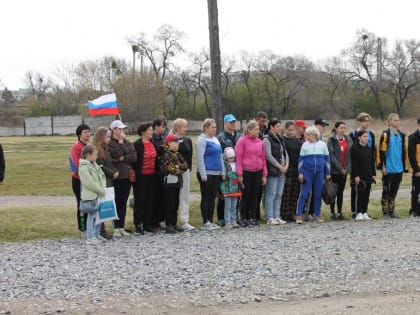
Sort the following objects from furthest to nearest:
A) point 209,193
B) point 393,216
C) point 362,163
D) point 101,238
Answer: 1. point 393,216
2. point 362,163
3. point 209,193
4. point 101,238

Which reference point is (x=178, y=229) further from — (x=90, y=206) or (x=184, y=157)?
(x=90, y=206)

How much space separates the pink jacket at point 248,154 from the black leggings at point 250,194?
12 cm

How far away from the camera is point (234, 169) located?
10.7 m

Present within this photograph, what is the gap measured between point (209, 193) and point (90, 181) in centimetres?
233

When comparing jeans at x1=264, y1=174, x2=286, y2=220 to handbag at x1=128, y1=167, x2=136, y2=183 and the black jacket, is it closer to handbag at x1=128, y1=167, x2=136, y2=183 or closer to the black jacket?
the black jacket

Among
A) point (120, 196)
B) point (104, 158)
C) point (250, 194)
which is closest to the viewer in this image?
point (104, 158)

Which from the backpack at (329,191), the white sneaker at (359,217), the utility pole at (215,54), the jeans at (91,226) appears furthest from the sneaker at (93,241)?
the white sneaker at (359,217)

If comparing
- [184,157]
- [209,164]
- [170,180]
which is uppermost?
[184,157]

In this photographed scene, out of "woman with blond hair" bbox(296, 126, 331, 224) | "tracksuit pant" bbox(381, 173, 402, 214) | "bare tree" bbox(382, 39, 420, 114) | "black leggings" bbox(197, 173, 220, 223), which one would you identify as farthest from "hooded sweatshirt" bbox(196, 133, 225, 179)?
"bare tree" bbox(382, 39, 420, 114)

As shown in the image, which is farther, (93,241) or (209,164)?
(209,164)

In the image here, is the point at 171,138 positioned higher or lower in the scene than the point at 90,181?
higher

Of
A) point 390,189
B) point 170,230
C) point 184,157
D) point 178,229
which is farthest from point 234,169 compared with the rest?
point 390,189

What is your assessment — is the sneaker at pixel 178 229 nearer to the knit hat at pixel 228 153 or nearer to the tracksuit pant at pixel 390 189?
the knit hat at pixel 228 153

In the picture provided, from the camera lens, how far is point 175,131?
10.4 metres
